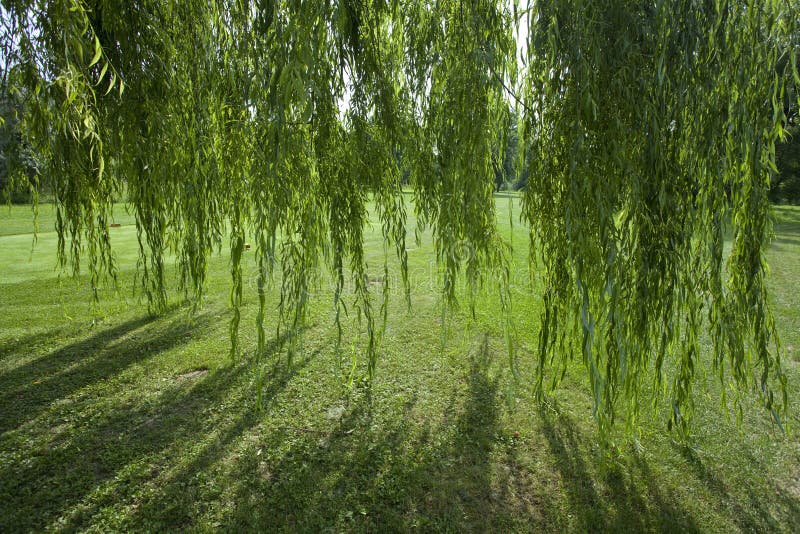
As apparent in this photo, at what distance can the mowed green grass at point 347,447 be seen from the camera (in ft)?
6.84

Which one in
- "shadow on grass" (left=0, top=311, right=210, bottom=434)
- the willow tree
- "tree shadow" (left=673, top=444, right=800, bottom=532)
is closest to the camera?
the willow tree

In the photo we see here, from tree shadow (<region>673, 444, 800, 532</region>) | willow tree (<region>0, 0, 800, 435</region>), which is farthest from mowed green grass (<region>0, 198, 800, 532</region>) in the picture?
willow tree (<region>0, 0, 800, 435</region>)

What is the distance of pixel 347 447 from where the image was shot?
2623 millimetres

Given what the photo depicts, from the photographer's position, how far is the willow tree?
1.80 m

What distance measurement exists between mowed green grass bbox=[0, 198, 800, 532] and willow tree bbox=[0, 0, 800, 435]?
42 centimetres

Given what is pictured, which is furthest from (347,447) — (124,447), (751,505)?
(751,505)

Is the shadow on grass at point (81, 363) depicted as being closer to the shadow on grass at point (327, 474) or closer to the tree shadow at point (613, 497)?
the shadow on grass at point (327, 474)

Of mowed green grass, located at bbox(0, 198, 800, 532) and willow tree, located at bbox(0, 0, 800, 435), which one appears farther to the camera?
mowed green grass, located at bbox(0, 198, 800, 532)

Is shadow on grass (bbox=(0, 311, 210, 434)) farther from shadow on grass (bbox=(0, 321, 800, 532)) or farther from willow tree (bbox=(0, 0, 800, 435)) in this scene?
willow tree (bbox=(0, 0, 800, 435))

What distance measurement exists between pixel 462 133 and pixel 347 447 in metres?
1.86

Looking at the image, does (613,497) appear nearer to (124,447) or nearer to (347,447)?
(347,447)

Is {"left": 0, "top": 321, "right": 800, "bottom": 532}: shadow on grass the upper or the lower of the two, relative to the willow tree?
lower

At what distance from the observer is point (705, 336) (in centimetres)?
430

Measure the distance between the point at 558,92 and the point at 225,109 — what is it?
5.75 feet
